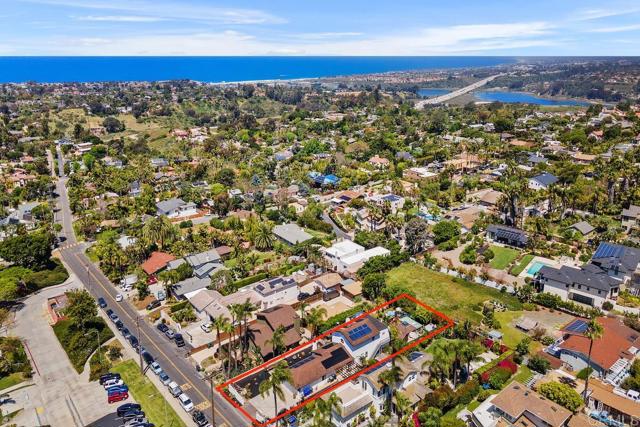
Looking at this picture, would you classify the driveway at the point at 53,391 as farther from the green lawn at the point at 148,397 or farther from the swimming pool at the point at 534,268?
the swimming pool at the point at 534,268

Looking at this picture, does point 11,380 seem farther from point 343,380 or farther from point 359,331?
point 359,331

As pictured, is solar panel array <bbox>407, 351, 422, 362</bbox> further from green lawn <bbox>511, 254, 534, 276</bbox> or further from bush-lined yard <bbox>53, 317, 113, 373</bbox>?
bush-lined yard <bbox>53, 317, 113, 373</bbox>

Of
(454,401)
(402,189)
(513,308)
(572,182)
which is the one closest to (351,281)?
(513,308)

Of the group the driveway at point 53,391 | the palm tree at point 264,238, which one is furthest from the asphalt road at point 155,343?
the palm tree at point 264,238

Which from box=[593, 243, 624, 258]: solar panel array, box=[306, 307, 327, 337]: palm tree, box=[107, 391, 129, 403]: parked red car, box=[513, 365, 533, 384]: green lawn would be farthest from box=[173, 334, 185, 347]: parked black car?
box=[593, 243, 624, 258]: solar panel array

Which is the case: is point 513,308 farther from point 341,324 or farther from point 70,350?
point 70,350
